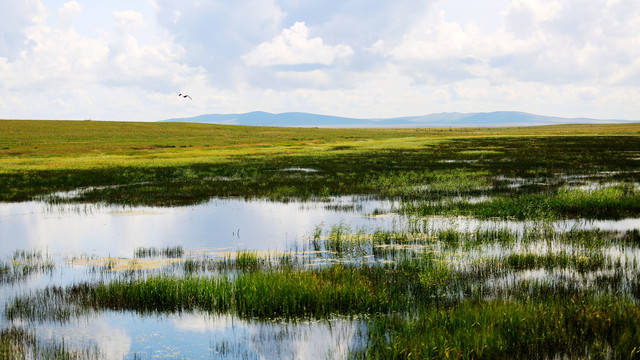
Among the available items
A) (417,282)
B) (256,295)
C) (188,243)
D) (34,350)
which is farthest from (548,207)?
(34,350)

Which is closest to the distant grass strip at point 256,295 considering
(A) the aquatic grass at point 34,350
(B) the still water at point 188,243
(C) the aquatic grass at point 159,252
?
(B) the still water at point 188,243

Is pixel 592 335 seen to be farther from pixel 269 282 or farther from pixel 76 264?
pixel 76 264

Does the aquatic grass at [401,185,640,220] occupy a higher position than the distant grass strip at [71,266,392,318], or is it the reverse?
the aquatic grass at [401,185,640,220]

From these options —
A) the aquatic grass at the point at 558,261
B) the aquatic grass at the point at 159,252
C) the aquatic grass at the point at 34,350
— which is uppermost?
the aquatic grass at the point at 558,261

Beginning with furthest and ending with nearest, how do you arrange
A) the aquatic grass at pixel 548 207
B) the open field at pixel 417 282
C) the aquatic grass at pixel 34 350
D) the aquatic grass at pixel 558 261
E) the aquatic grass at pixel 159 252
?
the aquatic grass at pixel 548 207
the aquatic grass at pixel 159 252
the aquatic grass at pixel 558 261
the open field at pixel 417 282
the aquatic grass at pixel 34 350

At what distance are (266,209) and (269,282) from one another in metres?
12.0

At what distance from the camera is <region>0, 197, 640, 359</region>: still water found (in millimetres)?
7691

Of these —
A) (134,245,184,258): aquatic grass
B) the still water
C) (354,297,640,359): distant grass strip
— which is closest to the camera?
(354,297,640,359): distant grass strip

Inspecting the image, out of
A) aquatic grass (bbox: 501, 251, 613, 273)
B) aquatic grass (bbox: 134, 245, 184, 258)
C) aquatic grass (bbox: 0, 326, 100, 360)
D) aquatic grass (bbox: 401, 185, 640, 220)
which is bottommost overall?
aquatic grass (bbox: 134, 245, 184, 258)

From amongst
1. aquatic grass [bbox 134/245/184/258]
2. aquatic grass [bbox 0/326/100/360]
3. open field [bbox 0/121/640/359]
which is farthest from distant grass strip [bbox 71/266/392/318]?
aquatic grass [bbox 134/245/184/258]

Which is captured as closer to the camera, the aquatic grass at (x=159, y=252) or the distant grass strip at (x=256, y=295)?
the distant grass strip at (x=256, y=295)

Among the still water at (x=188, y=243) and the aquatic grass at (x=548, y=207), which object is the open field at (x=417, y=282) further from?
the still water at (x=188, y=243)

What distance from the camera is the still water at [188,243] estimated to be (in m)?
7.69

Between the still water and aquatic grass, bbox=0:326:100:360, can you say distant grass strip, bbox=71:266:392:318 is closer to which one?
the still water
